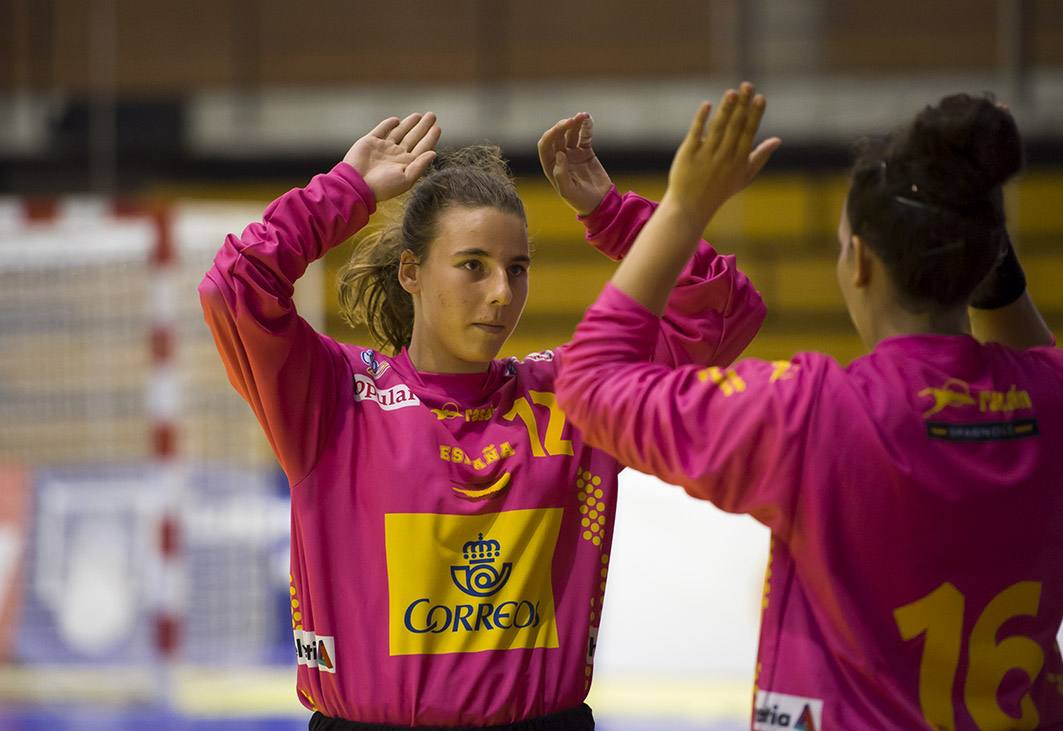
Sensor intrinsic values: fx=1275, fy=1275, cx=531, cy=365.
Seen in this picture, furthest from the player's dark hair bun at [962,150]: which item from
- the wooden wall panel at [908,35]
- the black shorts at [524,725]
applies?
the wooden wall panel at [908,35]

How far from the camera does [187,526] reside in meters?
6.80

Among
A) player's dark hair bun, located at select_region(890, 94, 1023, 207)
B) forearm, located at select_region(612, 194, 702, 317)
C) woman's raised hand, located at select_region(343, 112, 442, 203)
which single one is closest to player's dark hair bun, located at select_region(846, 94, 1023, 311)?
player's dark hair bun, located at select_region(890, 94, 1023, 207)

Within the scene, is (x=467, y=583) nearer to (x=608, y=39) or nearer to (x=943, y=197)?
(x=943, y=197)

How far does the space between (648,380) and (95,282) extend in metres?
5.68

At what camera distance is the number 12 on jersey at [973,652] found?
1667 mm

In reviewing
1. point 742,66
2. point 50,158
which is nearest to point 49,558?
point 50,158

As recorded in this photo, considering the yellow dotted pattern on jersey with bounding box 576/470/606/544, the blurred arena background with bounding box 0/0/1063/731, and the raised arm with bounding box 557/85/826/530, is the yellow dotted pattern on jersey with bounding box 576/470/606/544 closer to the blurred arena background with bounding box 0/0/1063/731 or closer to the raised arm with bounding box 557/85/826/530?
the raised arm with bounding box 557/85/826/530

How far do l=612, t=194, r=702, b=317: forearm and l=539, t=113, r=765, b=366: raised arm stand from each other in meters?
0.54

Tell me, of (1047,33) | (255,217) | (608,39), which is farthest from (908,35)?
(255,217)

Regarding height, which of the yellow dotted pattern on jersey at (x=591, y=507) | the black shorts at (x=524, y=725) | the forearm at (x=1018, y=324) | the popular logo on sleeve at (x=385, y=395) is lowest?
the black shorts at (x=524, y=725)

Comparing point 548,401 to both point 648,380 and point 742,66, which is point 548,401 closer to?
point 648,380

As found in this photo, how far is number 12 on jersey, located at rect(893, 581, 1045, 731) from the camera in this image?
167cm

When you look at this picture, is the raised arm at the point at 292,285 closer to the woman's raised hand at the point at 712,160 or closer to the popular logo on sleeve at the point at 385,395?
the popular logo on sleeve at the point at 385,395

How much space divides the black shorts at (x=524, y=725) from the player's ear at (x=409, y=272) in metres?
0.79
